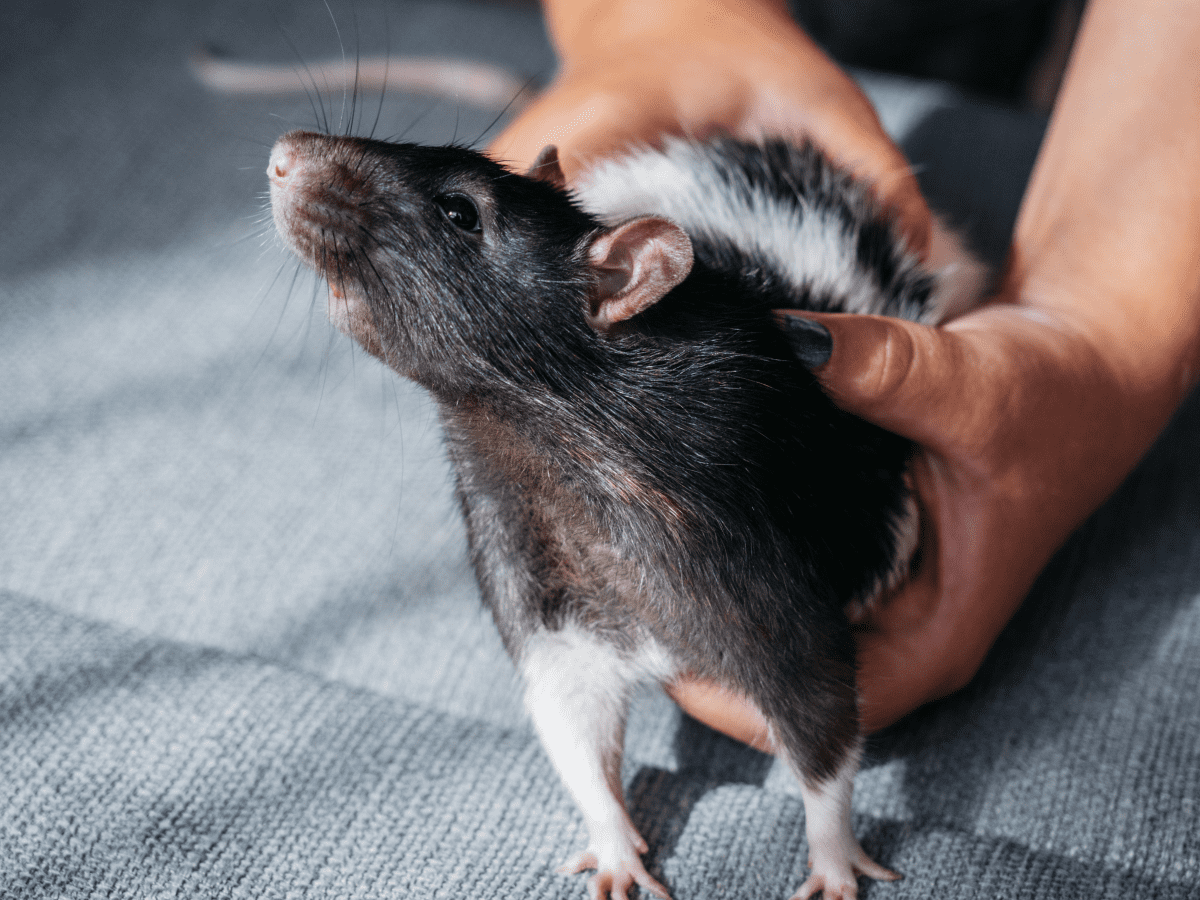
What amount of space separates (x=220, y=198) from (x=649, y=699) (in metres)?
1.45

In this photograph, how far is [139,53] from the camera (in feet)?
7.95

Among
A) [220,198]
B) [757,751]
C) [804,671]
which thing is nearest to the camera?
[804,671]

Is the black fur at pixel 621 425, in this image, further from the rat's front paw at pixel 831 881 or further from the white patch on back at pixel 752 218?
the white patch on back at pixel 752 218

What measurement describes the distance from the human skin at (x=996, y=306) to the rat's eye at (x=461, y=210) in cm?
38

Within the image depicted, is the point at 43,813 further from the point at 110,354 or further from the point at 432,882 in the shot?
the point at 110,354

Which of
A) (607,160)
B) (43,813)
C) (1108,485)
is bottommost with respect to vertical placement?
(43,813)

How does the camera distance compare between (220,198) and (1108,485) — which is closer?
(1108,485)

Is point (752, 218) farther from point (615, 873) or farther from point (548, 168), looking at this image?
point (615, 873)

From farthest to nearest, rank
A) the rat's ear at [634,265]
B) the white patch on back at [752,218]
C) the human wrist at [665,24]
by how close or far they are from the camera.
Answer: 1. the human wrist at [665,24]
2. the white patch on back at [752,218]
3. the rat's ear at [634,265]

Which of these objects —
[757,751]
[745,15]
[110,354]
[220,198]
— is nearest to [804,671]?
[757,751]

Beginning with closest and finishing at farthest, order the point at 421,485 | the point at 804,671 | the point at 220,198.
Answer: the point at 804,671 → the point at 421,485 → the point at 220,198

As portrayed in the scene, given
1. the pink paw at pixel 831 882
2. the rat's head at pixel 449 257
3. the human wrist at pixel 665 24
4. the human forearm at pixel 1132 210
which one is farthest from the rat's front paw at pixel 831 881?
the human wrist at pixel 665 24

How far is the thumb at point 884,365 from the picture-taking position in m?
1.05

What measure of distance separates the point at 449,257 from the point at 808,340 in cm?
38
